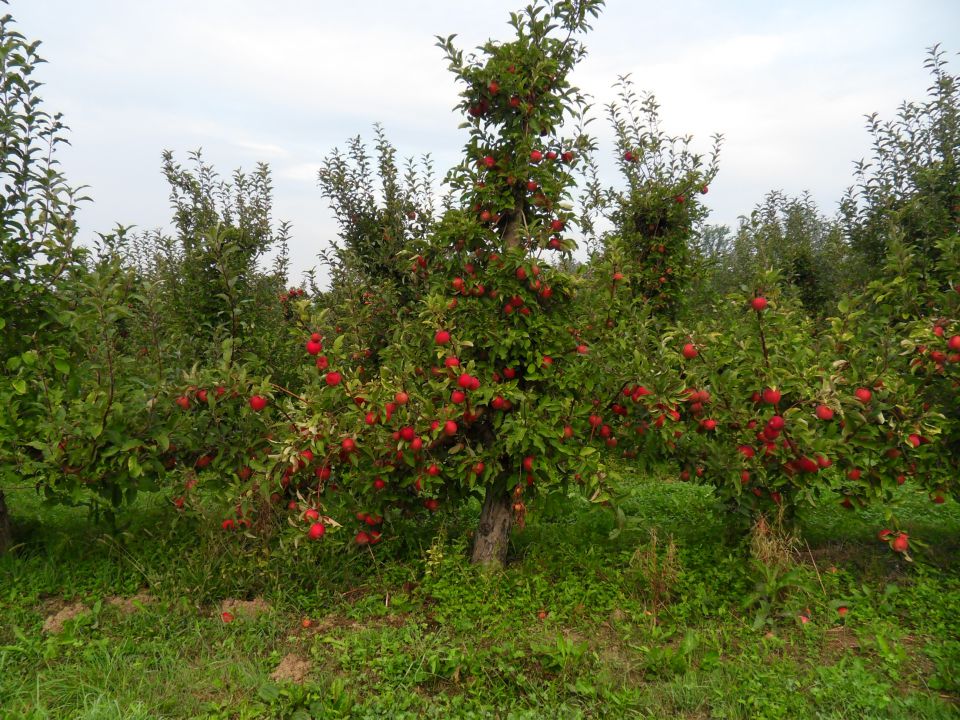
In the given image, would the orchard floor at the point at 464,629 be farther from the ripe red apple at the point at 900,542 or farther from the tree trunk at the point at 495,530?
the ripe red apple at the point at 900,542

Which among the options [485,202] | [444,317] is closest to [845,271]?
[485,202]

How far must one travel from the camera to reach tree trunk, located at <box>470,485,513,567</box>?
4.23m

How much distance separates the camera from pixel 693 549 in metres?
4.47

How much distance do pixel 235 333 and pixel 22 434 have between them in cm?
191

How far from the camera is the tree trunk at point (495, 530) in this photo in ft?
13.9

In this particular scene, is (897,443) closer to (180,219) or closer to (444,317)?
(444,317)

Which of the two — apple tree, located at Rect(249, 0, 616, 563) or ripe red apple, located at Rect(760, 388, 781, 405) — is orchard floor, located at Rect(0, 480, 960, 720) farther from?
ripe red apple, located at Rect(760, 388, 781, 405)

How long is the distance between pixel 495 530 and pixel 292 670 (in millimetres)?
1643

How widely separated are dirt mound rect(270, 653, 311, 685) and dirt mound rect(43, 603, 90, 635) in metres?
1.46

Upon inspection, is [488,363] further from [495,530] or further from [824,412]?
[824,412]

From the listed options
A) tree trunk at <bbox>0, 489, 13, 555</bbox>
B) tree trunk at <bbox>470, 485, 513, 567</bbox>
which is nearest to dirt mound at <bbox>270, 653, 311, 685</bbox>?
tree trunk at <bbox>470, 485, 513, 567</bbox>

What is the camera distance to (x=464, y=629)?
11.5 feet

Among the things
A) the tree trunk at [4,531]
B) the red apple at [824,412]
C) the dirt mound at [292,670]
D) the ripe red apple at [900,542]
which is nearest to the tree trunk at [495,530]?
the dirt mound at [292,670]

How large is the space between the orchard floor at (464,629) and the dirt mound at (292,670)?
0.04 ft
